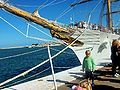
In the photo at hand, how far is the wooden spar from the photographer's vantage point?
13.6 meters

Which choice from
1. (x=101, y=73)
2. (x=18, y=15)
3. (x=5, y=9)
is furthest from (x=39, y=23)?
(x=101, y=73)

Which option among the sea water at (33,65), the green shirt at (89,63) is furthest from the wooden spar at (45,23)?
the green shirt at (89,63)

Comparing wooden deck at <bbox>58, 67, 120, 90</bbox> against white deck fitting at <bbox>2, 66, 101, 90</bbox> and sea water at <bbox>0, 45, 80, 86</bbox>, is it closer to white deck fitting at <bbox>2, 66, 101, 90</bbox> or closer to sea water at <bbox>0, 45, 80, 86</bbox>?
white deck fitting at <bbox>2, 66, 101, 90</bbox>

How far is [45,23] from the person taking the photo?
15992mm

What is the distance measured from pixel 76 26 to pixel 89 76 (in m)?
9.40

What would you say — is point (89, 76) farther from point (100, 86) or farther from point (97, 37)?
point (97, 37)

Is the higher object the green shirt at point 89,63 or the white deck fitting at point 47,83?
the green shirt at point 89,63

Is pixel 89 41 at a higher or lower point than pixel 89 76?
higher

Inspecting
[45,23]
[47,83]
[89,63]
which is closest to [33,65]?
[45,23]

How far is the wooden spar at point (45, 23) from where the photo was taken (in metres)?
13.6

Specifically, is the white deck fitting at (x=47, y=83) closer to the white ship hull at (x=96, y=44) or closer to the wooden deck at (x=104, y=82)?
the wooden deck at (x=104, y=82)

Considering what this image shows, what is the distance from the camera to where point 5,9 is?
43.8 feet

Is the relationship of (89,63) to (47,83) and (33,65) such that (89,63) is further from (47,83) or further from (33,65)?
(33,65)

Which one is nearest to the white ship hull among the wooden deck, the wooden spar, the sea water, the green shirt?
the wooden spar
